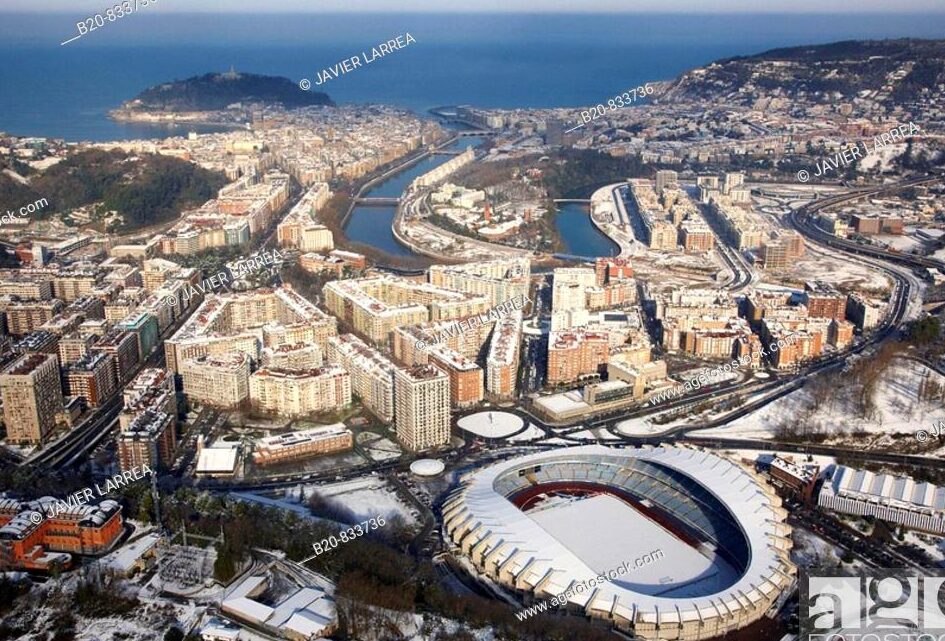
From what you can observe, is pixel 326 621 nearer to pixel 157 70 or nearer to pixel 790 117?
pixel 790 117

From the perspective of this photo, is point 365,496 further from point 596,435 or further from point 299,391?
point 596,435

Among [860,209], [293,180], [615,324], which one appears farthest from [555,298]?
[293,180]

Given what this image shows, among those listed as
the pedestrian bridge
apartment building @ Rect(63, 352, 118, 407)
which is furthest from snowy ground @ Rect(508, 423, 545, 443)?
the pedestrian bridge

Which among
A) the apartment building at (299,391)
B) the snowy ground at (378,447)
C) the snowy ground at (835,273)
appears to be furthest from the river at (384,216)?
the snowy ground at (378,447)

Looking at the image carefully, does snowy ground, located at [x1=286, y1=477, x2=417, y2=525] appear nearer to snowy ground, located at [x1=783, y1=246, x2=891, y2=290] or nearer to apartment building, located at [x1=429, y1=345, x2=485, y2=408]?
apartment building, located at [x1=429, y1=345, x2=485, y2=408]

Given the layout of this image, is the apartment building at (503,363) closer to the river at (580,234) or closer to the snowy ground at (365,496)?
the snowy ground at (365,496)

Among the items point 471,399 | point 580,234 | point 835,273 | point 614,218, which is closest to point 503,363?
point 471,399
